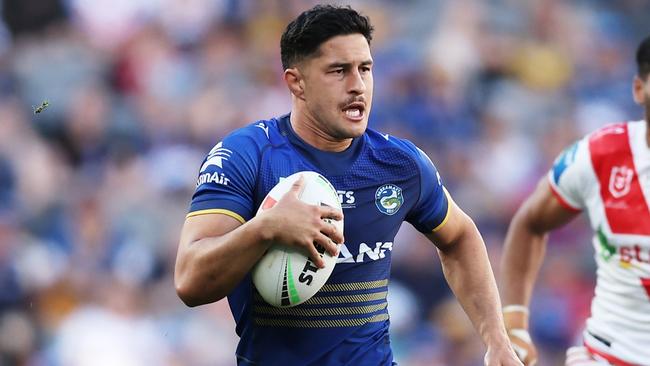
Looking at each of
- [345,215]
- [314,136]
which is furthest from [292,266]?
[314,136]

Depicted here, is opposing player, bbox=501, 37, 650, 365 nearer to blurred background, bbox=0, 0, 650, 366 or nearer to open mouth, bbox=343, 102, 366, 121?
open mouth, bbox=343, 102, 366, 121

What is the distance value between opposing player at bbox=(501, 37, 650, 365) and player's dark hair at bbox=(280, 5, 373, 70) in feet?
6.00

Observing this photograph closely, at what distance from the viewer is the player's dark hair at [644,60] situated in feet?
19.6

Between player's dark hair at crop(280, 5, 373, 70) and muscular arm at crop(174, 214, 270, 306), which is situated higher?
player's dark hair at crop(280, 5, 373, 70)

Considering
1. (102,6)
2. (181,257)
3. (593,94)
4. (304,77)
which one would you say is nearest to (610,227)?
(304,77)

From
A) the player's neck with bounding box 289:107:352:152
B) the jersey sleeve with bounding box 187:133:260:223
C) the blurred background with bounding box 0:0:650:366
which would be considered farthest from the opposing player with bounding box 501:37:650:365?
the blurred background with bounding box 0:0:650:366

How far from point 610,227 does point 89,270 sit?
4.61m

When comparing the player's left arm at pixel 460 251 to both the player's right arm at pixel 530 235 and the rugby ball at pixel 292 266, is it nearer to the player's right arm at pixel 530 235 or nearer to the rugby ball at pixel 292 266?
the rugby ball at pixel 292 266

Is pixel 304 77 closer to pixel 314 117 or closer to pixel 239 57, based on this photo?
pixel 314 117

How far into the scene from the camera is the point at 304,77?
467cm

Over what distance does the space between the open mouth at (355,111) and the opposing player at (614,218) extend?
6.08 ft

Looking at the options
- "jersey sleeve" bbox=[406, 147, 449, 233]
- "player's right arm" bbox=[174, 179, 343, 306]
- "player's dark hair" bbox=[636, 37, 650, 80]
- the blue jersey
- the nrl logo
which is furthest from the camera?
"player's dark hair" bbox=[636, 37, 650, 80]

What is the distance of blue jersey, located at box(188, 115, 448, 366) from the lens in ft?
14.5

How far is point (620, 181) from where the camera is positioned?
5.86 meters
